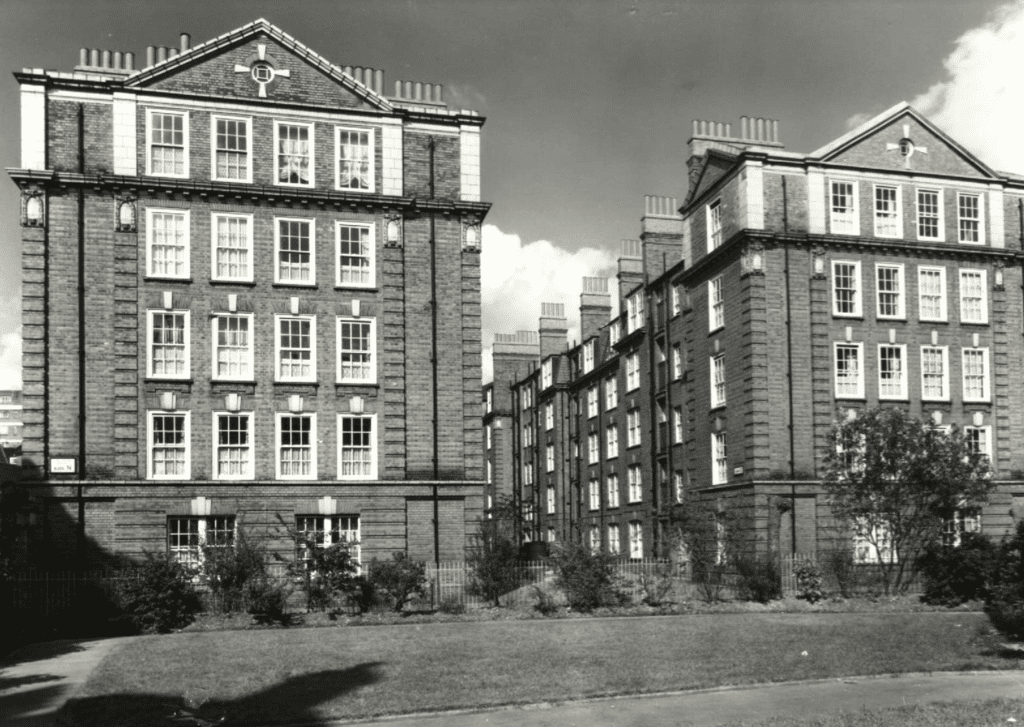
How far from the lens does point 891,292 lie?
4178cm

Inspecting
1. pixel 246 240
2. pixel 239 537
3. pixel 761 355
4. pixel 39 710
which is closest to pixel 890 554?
pixel 761 355

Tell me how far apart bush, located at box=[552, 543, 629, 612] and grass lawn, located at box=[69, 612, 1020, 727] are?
224 centimetres

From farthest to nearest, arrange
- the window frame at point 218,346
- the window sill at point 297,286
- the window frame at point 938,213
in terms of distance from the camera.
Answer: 1. the window frame at point 938,213
2. the window sill at point 297,286
3. the window frame at point 218,346

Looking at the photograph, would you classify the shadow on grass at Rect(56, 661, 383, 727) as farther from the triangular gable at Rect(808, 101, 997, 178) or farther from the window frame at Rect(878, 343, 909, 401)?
the triangular gable at Rect(808, 101, 997, 178)

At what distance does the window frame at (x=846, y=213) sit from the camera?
41500 mm

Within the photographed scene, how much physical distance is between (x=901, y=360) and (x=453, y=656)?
25353 millimetres

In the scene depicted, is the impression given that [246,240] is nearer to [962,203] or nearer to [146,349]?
[146,349]

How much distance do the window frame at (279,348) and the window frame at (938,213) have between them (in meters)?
22.6

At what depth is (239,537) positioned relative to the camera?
102ft

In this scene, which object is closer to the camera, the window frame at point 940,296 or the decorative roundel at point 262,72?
the decorative roundel at point 262,72

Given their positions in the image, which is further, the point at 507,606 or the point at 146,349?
the point at 146,349

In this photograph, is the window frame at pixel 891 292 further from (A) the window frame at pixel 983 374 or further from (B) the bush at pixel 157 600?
(B) the bush at pixel 157 600

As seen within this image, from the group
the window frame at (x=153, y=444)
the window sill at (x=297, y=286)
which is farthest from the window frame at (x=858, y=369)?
the window frame at (x=153, y=444)

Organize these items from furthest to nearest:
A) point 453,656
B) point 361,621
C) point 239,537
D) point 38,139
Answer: point 38,139, point 239,537, point 361,621, point 453,656
